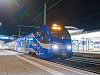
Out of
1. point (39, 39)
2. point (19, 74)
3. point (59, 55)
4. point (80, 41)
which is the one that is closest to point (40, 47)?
point (39, 39)

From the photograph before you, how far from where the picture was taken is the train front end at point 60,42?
2097 centimetres

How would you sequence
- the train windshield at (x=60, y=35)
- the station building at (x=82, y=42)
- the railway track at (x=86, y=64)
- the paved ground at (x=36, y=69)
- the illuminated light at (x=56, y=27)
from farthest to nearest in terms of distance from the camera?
the station building at (x=82, y=42) < the illuminated light at (x=56, y=27) < the train windshield at (x=60, y=35) < the railway track at (x=86, y=64) < the paved ground at (x=36, y=69)

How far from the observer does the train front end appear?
2097 cm

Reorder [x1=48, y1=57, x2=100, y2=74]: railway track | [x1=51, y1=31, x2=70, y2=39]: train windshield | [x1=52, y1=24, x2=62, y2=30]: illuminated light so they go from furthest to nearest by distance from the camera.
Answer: [x1=52, y1=24, x2=62, y2=30]: illuminated light < [x1=51, y1=31, x2=70, y2=39]: train windshield < [x1=48, y1=57, x2=100, y2=74]: railway track

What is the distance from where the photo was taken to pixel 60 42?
835 inches

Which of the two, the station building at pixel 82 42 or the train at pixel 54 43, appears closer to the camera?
the train at pixel 54 43

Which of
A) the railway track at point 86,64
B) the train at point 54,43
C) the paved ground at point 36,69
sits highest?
the train at point 54,43

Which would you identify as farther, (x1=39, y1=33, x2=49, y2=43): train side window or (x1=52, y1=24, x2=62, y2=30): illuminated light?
(x1=52, y1=24, x2=62, y2=30): illuminated light

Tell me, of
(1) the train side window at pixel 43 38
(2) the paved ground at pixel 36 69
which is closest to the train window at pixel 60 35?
(1) the train side window at pixel 43 38

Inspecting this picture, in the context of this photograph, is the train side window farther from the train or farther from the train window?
the train window

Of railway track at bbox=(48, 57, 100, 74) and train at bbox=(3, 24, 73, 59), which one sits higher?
train at bbox=(3, 24, 73, 59)

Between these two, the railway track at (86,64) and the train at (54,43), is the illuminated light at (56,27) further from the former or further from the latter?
the railway track at (86,64)

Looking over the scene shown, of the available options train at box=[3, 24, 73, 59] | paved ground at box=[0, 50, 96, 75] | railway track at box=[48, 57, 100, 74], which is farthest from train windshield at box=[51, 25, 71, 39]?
paved ground at box=[0, 50, 96, 75]

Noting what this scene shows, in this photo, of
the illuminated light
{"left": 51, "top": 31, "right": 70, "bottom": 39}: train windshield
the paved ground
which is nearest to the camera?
the paved ground
